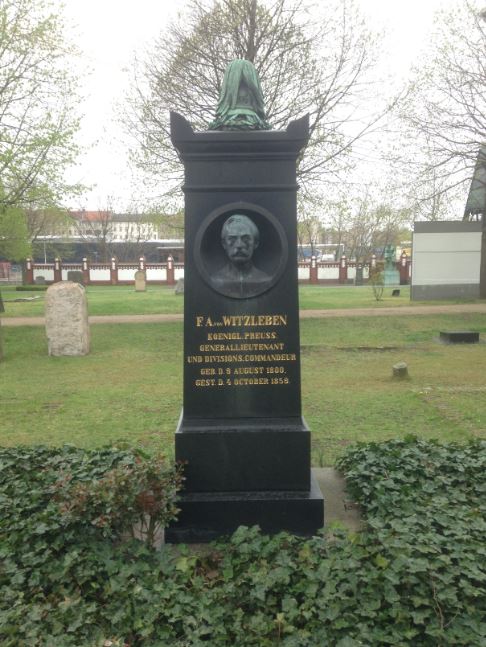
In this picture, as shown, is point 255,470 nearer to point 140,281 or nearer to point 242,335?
point 242,335

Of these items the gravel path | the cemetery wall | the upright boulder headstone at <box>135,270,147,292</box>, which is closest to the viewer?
the gravel path

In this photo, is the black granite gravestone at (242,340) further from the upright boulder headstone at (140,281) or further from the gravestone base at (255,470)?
the upright boulder headstone at (140,281)

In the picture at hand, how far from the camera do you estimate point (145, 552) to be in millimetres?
3494

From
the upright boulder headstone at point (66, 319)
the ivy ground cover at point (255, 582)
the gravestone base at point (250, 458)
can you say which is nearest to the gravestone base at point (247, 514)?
the gravestone base at point (250, 458)

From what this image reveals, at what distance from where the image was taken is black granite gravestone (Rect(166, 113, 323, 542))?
4086 mm

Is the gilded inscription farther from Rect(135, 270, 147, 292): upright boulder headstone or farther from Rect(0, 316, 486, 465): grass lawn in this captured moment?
Rect(135, 270, 147, 292): upright boulder headstone

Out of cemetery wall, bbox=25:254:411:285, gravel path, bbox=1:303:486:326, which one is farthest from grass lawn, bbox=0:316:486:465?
cemetery wall, bbox=25:254:411:285

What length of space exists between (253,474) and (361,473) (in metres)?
0.91

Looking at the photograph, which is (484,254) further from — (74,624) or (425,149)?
(74,624)

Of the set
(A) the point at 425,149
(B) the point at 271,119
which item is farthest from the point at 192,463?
(A) the point at 425,149

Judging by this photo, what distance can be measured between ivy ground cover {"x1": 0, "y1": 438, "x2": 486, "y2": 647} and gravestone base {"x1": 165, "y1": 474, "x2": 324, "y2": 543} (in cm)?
26

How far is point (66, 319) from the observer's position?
41.2ft

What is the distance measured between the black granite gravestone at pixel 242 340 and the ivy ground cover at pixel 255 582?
17.2 inches

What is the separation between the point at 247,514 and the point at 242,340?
1.24 meters
